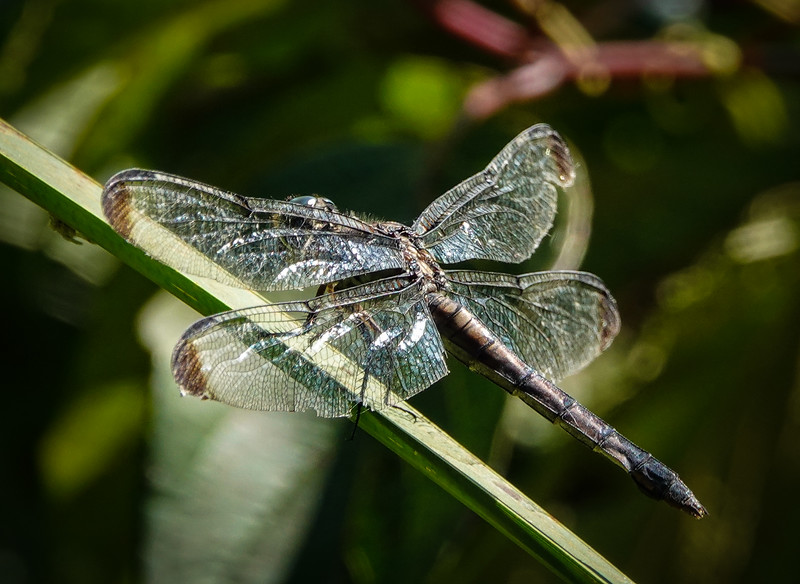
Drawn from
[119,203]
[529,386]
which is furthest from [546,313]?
[119,203]

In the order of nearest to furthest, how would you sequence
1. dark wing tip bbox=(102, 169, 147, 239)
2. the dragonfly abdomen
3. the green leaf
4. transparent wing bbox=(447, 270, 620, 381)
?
1. the green leaf
2. dark wing tip bbox=(102, 169, 147, 239)
3. the dragonfly abdomen
4. transparent wing bbox=(447, 270, 620, 381)

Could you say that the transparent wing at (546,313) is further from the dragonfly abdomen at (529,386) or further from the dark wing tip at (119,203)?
the dark wing tip at (119,203)

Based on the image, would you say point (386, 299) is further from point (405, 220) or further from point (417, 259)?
point (405, 220)

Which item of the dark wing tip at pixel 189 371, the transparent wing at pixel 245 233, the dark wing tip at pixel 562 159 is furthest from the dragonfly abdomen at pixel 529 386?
the dark wing tip at pixel 189 371

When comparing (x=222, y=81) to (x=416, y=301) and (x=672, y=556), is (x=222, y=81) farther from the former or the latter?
(x=672, y=556)

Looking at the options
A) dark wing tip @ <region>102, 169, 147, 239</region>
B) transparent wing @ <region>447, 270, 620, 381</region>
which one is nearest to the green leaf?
dark wing tip @ <region>102, 169, 147, 239</region>

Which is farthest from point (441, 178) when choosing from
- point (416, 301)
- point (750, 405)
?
point (750, 405)

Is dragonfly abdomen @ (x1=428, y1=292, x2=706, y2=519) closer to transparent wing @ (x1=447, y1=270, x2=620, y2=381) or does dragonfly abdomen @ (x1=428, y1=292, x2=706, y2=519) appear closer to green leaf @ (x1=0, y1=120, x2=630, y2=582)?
transparent wing @ (x1=447, y1=270, x2=620, y2=381)
